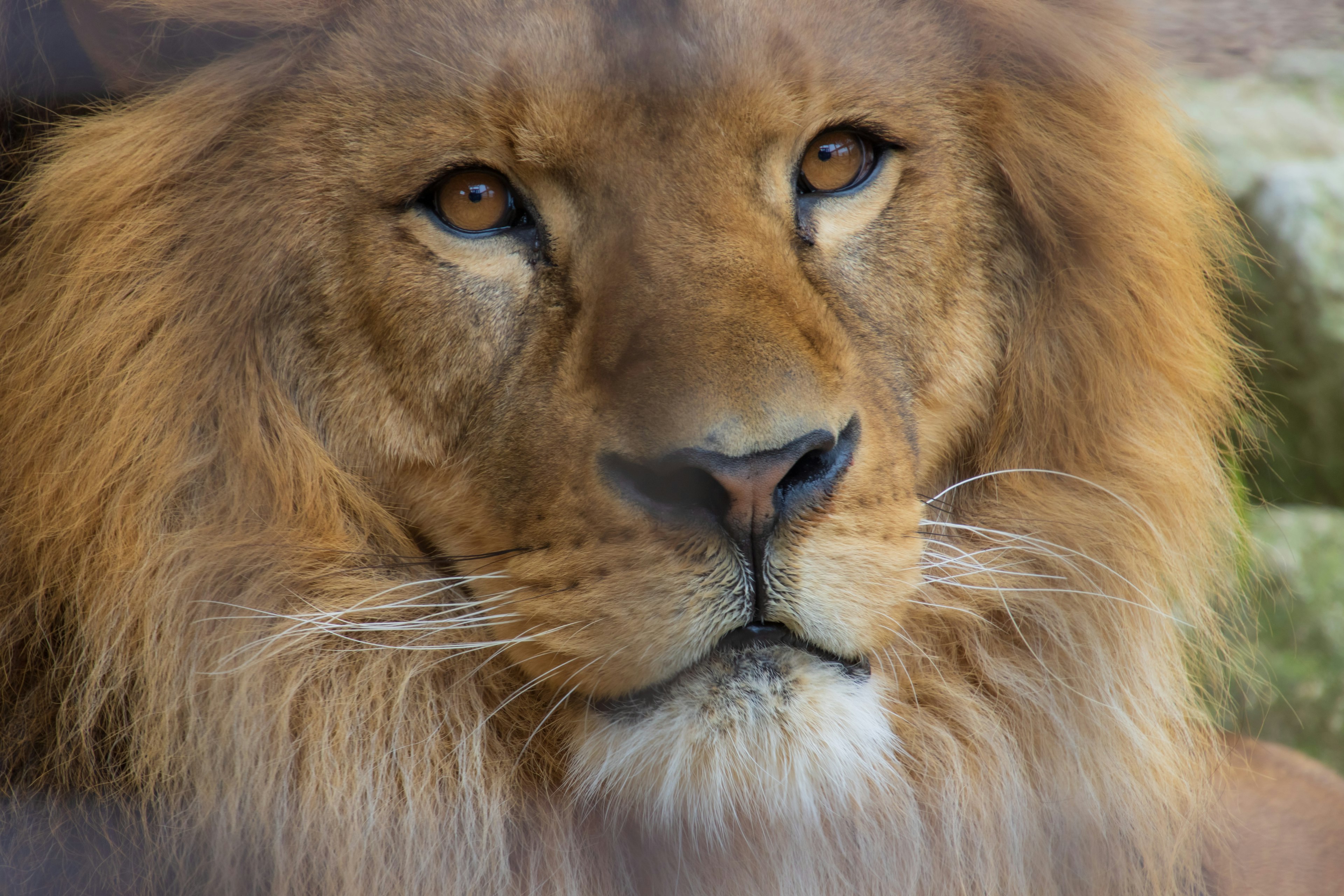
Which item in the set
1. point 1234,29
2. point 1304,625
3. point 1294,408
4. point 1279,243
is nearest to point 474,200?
point 1234,29

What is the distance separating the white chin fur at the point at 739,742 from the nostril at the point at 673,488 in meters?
0.12

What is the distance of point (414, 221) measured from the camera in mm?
1060

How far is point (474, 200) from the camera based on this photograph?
1.06 m

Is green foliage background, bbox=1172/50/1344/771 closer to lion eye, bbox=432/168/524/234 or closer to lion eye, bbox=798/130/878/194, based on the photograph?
lion eye, bbox=798/130/878/194

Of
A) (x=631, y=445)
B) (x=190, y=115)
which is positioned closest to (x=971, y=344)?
(x=631, y=445)

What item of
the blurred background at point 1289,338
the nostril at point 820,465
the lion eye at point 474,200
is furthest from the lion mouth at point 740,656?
the blurred background at point 1289,338

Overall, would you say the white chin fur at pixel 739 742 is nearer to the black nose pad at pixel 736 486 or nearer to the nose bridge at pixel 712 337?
the black nose pad at pixel 736 486

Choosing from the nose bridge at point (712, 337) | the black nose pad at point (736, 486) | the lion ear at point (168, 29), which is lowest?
the black nose pad at point (736, 486)

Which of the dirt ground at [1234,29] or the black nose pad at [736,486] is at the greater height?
the dirt ground at [1234,29]

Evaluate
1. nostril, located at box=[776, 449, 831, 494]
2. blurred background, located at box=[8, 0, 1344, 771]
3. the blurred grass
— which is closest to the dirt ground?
blurred background, located at box=[8, 0, 1344, 771]

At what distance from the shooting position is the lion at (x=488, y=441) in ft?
3.15

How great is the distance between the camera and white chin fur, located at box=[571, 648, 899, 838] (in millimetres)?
946

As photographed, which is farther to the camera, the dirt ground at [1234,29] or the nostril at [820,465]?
the dirt ground at [1234,29]

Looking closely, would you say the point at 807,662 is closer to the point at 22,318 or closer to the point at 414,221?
the point at 414,221
